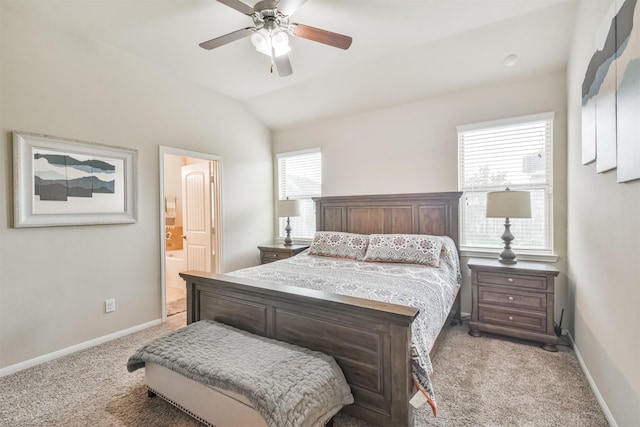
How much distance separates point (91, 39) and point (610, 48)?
4.08 m

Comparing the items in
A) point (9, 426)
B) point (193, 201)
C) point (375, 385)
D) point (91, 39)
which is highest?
point (91, 39)

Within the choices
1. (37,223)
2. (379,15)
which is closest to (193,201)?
(37,223)

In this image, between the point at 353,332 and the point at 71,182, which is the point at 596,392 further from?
the point at 71,182

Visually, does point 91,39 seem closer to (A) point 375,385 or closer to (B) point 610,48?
(A) point 375,385

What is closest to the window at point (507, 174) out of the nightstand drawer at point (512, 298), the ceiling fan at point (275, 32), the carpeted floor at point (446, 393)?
the nightstand drawer at point (512, 298)

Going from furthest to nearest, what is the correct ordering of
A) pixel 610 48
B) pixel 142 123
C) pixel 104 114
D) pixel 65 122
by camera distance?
pixel 142 123 → pixel 104 114 → pixel 65 122 → pixel 610 48

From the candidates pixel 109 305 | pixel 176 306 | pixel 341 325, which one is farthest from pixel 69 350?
pixel 341 325

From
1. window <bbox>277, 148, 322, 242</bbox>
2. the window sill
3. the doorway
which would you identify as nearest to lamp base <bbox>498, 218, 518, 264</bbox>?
the window sill

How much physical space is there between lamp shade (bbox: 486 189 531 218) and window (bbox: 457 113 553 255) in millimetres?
327

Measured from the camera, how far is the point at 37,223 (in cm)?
253

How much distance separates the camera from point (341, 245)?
3586 mm

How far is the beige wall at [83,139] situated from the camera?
242 centimetres

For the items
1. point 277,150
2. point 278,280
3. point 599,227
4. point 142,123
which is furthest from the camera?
point 277,150

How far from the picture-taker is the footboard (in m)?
1.62
